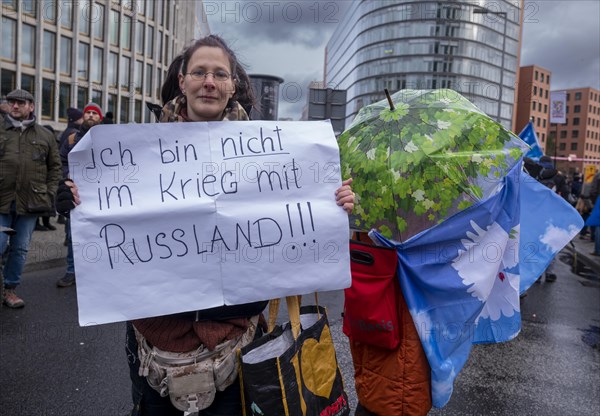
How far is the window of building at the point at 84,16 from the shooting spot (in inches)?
1405

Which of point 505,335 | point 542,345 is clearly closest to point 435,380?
point 505,335

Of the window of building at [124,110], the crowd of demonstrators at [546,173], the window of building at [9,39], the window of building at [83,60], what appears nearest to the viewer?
the crowd of demonstrators at [546,173]

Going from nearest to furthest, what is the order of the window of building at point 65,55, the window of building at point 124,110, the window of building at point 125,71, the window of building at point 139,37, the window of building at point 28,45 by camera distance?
the window of building at point 28,45 < the window of building at point 65,55 < the window of building at point 125,71 < the window of building at point 124,110 < the window of building at point 139,37

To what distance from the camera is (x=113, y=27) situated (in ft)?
130

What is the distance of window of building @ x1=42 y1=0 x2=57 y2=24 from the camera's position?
31.9m

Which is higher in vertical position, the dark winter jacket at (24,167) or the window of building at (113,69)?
the window of building at (113,69)

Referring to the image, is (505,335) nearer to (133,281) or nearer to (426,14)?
(133,281)

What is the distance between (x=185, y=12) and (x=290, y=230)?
5754 centimetres

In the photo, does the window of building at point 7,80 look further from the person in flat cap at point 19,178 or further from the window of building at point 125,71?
→ the person in flat cap at point 19,178

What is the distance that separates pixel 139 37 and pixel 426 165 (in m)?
46.7

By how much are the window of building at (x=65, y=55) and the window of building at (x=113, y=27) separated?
404 centimetres

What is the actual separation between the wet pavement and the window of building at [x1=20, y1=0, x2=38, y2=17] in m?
33.5

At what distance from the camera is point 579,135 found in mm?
111500

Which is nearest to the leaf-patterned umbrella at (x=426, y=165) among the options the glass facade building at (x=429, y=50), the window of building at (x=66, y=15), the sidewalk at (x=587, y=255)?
the sidewalk at (x=587, y=255)
